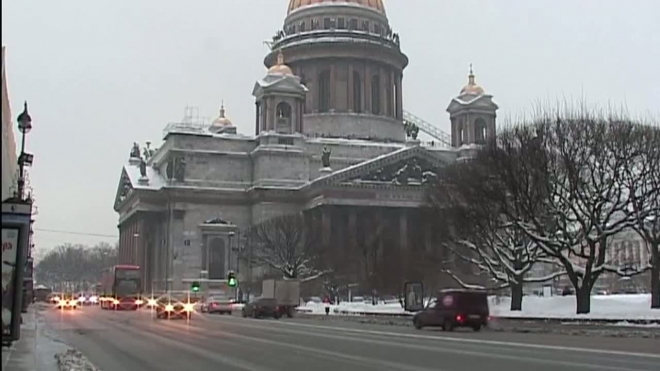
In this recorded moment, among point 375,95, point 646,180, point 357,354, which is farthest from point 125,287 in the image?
point 357,354

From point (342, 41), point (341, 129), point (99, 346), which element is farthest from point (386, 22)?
point (99, 346)

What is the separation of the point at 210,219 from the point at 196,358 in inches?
3012

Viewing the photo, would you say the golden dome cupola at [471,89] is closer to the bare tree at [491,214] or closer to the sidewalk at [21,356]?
the bare tree at [491,214]

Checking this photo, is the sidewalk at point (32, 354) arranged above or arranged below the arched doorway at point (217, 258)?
below

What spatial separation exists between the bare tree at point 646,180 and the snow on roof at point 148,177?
62.7m

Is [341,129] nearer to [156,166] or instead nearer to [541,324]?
[156,166]

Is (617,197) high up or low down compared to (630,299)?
up

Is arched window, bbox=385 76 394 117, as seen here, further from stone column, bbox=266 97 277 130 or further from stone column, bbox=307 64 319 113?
stone column, bbox=266 97 277 130

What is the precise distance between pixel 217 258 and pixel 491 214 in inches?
2083

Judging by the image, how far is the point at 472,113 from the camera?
334 feet

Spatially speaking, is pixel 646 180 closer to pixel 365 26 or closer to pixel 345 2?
pixel 365 26

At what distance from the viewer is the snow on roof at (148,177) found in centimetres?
9894

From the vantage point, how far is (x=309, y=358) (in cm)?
1936

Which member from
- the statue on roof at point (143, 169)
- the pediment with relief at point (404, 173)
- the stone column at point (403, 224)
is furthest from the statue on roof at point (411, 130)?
the statue on roof at point (143, 169)
